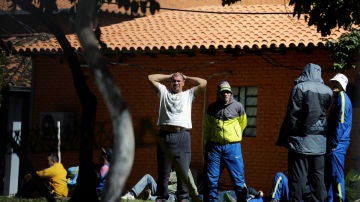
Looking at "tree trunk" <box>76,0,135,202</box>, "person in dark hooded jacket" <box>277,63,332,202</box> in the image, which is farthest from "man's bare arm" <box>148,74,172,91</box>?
"tree trunk" <box>76,0,135,202</box>

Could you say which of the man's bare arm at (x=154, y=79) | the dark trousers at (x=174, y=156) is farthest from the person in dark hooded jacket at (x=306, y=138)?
the man's bare arm at (x=154, y=79)

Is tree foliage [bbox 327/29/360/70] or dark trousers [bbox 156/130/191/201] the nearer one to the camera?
dark trousers [bbox 156/130/191/201]

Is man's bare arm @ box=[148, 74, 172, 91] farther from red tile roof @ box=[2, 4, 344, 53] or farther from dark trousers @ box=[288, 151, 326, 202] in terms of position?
red tile roof @ box=[2, 4, 344, 53]

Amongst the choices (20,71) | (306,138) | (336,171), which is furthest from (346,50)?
(20,71)

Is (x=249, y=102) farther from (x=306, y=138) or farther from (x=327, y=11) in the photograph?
(x=327, y=11)

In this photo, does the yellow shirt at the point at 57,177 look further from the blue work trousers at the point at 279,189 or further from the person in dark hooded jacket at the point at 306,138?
the person in dark hooded jacket at the point at 306,138

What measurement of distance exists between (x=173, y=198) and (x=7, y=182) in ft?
27.7

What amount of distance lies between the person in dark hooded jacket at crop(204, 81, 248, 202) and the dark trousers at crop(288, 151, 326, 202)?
1506 mm

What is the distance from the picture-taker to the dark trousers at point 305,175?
8.37m

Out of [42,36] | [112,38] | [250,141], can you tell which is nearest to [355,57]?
[250,141]

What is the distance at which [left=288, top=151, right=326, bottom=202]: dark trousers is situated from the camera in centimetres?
837

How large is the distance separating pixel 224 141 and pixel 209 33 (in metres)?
6.30

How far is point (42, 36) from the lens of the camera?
1773 centimetres

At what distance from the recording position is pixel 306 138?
8352mm
